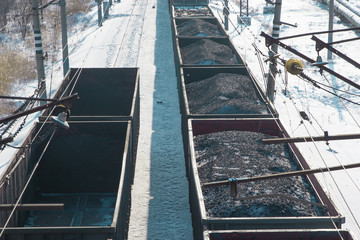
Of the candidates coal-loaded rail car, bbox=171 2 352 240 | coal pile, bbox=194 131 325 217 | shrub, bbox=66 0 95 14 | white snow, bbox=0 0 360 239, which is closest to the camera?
coal-loaded rail car, bbox=171 2 352 240

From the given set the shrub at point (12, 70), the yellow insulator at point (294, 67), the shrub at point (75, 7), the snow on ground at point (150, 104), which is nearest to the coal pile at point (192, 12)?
the snow on ground at point (150, 104)

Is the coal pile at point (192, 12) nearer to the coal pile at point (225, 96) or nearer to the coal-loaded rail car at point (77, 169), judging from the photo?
the coal pile at point (225, 96)

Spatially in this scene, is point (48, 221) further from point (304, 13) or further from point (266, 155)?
point (304, 13)

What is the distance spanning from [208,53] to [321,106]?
212 inches

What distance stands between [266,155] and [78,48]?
794 inches

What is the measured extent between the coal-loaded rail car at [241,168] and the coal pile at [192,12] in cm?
1334

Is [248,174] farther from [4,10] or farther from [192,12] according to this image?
[4,10]

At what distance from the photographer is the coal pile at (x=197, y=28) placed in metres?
22.4

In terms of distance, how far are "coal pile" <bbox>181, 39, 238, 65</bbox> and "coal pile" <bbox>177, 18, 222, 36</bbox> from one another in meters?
2.43

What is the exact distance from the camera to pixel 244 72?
1564 centimetres

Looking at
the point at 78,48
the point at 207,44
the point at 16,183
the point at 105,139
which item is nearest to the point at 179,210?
the point at 105,139

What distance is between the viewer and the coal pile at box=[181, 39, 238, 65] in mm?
17281

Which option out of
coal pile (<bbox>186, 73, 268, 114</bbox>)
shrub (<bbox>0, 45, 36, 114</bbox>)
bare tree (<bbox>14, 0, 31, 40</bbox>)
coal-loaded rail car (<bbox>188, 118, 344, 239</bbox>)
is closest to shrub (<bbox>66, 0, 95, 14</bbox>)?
bare tree (<bbox>14, 0, 31, 40</bbox>)

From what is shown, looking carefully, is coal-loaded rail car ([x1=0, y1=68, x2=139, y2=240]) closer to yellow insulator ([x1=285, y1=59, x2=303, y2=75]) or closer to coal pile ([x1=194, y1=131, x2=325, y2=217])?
coal pile ([x1=194, y1=131, x2=325, y2=217])
